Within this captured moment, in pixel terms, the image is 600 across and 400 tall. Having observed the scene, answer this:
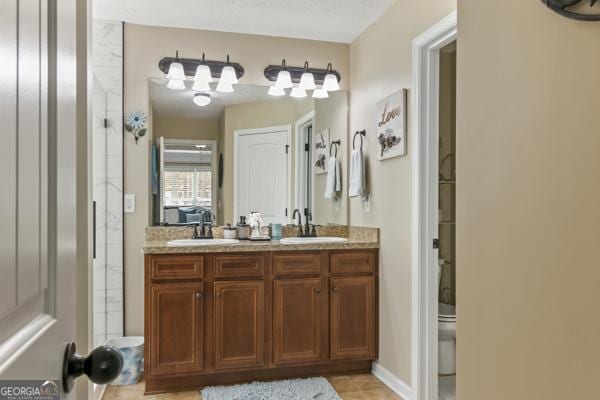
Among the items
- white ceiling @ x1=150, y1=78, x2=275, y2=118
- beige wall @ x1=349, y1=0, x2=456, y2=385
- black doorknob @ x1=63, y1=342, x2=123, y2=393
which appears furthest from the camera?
white ceiling @ x1=150, y1=78, x2=275, y2=118

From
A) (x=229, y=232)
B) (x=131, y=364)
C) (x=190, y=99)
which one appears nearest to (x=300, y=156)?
(x=229, y=232)

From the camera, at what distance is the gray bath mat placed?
8.66 feet

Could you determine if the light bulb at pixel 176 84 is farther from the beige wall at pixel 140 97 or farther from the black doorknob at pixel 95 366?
the black doorknob at pixel 95 366

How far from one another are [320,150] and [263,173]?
0.48m

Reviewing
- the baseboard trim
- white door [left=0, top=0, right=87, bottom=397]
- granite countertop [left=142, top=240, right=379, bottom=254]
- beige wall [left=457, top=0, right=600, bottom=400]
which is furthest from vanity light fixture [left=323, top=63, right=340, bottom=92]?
white door [left=0, top=0, right=87, bottom=397]

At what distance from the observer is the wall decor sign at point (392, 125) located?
2631 millimetres

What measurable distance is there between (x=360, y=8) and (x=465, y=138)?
1.96 m

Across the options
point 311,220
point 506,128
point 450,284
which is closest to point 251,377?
point 311,220

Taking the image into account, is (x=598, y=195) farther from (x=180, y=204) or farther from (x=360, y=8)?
(x=180, y=204)

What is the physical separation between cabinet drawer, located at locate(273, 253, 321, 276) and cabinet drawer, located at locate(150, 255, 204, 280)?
18.8 inches

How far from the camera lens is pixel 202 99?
10.8 ft

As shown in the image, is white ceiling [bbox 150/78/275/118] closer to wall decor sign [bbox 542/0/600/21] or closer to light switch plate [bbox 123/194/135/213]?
light switch plate [bbox 123/194/135/213]

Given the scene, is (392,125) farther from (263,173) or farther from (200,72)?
(200,72)

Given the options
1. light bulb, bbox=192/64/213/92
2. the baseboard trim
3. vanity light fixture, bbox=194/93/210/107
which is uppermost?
light bulb, bbox=192/64/213/92
